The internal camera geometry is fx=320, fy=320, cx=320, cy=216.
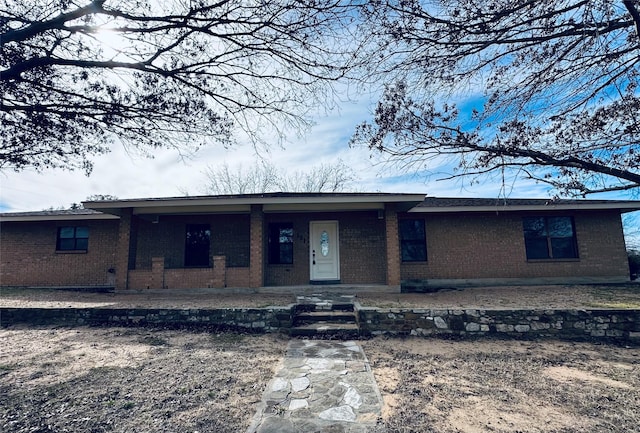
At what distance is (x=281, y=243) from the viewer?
11266 millimetres

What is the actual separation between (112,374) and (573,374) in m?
6.34

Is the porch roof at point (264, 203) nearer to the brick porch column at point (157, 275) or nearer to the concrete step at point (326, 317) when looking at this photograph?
the brick porch column at point (157, 275)

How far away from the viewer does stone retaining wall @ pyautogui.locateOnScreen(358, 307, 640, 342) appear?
20.3 ft

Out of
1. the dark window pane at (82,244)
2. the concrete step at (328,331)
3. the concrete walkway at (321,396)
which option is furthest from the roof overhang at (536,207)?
the dark window pane at (82,244)

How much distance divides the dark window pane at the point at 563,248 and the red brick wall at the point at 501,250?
0.73 ft

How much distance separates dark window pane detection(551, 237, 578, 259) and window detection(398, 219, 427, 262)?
14.7 feet

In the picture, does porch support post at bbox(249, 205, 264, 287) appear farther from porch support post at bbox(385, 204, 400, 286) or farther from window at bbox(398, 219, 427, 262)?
window at bbox(398, 219, 427, 262)

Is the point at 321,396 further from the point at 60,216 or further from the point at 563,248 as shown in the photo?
the point at 60,216

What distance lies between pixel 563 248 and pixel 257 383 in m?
11.7

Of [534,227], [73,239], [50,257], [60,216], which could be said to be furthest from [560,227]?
[50,257]

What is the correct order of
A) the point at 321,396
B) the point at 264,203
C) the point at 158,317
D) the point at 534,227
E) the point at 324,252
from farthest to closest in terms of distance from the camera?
the point at 534,227, the point at 324,252, the point at 264,203, the point at 158,317, the point at 321,396

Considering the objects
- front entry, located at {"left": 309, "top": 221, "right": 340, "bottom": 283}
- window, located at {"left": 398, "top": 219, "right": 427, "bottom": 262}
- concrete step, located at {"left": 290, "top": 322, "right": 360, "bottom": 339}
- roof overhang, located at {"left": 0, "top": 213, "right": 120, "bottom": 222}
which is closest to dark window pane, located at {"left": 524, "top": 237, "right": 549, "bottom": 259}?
window, located at {"left": 398, "top": 219, "right": 427, "bottom": 262}

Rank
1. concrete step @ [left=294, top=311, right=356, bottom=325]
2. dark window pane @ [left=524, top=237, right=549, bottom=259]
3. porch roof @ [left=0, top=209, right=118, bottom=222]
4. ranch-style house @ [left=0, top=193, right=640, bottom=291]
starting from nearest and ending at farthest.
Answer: concrete step @ [left=294, top=311, right=356, bottom=325]
ranch-style house @ [left=0, top=193, right=640, bottom=291]
dark window pane @ [left=524, top=237, right=549, bottom=259]
porch roof @ [left=0, top=209, right=118, bottom=222]

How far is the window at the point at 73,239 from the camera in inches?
471
